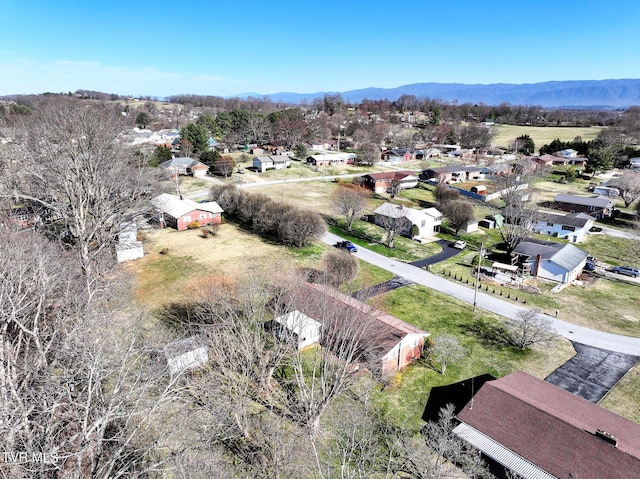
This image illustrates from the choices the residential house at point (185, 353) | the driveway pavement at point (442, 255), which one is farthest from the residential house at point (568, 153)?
the residential house at point (185, 353)

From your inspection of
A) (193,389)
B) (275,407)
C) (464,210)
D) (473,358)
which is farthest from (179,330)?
(464,210)

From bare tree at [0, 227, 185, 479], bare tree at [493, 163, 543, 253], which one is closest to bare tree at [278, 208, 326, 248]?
bare tree at [0, 227, 185, 479]

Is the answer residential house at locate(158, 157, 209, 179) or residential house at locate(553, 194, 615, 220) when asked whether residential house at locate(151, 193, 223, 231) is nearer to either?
residential house at locate(158, 157, 209, 179)

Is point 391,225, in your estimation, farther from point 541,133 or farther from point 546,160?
point 541,133

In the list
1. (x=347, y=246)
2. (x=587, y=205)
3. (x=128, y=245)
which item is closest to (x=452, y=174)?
(x=587, y=205)

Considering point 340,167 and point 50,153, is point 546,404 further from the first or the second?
point 340,167
